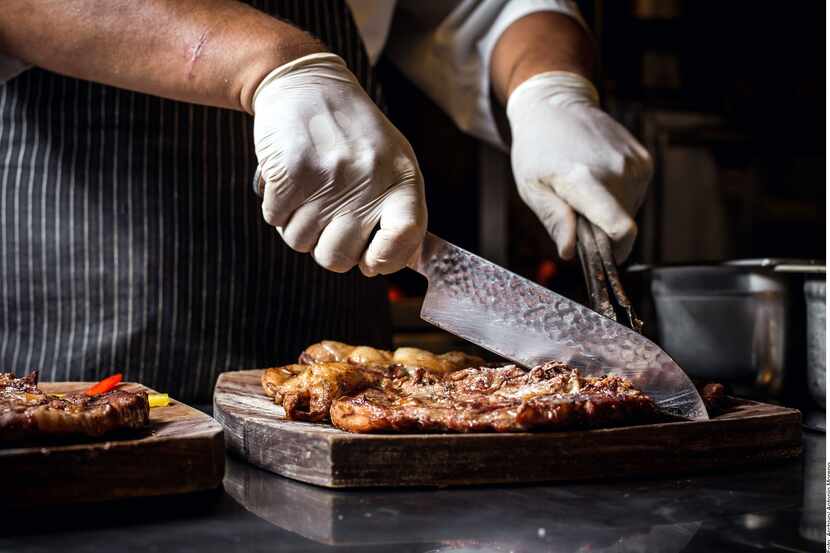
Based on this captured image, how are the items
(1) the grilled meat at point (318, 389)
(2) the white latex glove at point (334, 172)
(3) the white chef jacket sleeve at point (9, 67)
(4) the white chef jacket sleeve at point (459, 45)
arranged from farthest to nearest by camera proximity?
(4) the white chef jacket sleeve at point (459, 45) < (3) the white chef jacket sleeve at point (9, 67) < (2) the white latex glove at point (334, 172) < (1) the grilled meat at point (318, 389)

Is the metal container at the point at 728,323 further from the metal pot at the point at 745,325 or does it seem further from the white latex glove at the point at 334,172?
the white latex glove at the point at 334,172

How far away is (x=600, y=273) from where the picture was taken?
174cm

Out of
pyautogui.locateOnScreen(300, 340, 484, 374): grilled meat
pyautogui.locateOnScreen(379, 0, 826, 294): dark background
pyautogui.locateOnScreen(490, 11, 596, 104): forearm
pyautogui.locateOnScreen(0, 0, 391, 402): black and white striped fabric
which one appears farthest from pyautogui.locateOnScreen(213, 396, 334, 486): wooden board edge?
pyautogui.locateOnScreen(379, 0, 826, 294): dark background

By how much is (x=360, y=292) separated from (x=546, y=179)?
2.12 feet

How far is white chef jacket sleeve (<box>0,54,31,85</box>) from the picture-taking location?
6.30 ft

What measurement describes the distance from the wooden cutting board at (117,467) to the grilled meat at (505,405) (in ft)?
0.69

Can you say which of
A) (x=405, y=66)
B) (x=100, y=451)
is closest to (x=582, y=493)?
(x=100, y=451)

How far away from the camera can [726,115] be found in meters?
5.14

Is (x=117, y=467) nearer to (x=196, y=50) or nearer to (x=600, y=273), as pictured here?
(x=196, y=50)

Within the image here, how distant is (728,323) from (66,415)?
1273 millimetres

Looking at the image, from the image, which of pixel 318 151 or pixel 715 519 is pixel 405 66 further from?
pixel 715 519

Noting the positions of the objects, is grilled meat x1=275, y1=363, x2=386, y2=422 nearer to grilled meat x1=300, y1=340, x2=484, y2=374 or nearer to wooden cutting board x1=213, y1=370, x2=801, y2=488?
wooden cutting board x1=213, y1=370, x2=801, y2=488

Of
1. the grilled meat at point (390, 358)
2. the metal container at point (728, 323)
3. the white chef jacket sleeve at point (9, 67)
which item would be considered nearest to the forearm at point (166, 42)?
the white chef jacket sleeve at point (9, 67)

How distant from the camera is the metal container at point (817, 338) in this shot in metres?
1.69
